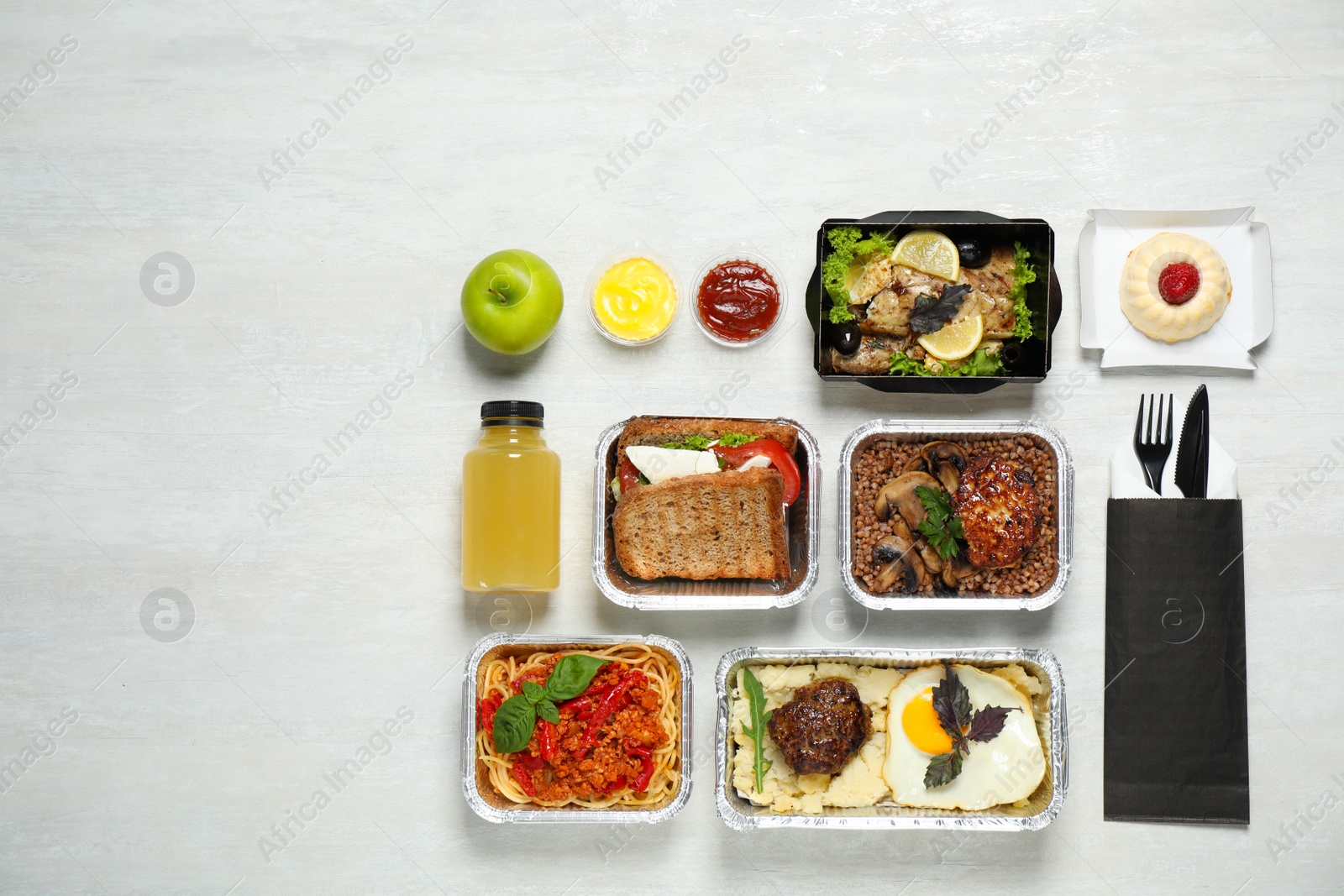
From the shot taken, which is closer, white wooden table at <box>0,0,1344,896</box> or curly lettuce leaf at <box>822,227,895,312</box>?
curly lettuce leaf at <box>822,227,895,312</box>

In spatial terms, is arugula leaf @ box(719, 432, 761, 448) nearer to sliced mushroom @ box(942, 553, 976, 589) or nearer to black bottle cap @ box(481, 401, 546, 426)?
black bottle cap @ box(481, 401, 546, 426)

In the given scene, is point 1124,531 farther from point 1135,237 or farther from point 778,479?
point 778,479

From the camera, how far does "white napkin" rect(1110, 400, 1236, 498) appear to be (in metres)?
2.97

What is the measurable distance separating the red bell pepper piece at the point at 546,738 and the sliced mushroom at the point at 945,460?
152cm

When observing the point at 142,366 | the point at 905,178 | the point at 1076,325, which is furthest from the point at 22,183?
the point at 1076,325

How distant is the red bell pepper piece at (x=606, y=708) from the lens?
2.71 meters

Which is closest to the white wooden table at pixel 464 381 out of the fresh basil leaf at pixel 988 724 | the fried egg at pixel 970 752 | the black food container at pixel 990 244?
the black food container at pixel 990 244

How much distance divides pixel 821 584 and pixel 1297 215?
2217 mm

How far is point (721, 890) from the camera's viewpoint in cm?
300

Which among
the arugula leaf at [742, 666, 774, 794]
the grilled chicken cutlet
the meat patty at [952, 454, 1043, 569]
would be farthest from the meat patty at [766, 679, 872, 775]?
the grilled chicken cutlet

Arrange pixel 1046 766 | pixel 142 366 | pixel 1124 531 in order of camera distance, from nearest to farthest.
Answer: pixel 1046 766 → pixel 1124 531 → pixel 142 366

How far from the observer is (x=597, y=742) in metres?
2.72

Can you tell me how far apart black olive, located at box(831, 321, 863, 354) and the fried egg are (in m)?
1.13

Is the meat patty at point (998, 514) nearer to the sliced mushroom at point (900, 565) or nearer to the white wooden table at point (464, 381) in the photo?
the sliced mushroom at point (900, 565)
